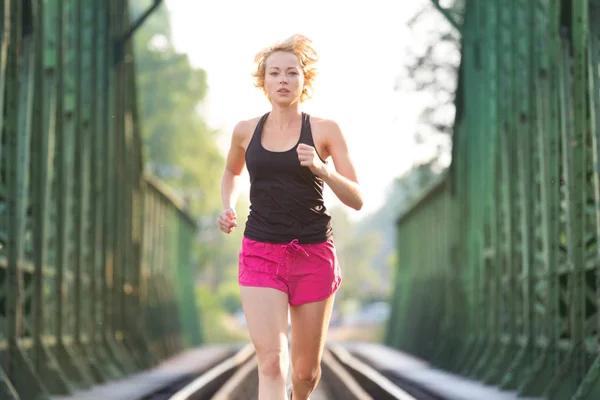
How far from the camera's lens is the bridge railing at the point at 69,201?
38.3 ft

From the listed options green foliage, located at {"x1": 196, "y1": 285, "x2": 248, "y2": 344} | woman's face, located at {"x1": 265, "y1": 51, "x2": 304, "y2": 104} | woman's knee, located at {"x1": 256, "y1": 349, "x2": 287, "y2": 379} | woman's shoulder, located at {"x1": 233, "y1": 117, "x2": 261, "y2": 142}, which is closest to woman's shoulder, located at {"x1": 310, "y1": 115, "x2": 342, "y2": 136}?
woman's face, located at {"x1": 265, "y1": 51, "x2": 304, "y2": 104}

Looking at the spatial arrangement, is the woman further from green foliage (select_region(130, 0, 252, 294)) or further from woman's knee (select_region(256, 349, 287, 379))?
green foliage (select_region(130, 0, 252, 294))

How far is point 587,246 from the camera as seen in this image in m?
11.9

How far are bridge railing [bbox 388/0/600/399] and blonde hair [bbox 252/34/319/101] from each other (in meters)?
4.47

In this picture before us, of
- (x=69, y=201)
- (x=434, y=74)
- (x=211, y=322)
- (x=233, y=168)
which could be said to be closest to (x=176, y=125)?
(x=211, y=322)

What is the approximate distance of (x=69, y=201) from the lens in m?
16.0

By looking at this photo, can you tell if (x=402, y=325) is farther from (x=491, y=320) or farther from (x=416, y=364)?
(x=491, y=320)

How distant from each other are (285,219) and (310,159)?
498 mm

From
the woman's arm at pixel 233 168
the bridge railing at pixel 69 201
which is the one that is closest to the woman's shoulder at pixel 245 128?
the woman's arm at pixel 233 168

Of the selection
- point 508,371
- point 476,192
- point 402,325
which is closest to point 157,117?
point 402,325

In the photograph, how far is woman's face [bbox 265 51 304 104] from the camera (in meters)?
5.92

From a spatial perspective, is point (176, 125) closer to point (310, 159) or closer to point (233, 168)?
point (233, 168)

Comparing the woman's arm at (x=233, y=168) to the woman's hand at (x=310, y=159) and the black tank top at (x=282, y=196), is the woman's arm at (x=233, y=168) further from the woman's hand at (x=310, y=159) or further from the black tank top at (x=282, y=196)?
the woman's hand at (x=310, y=159)

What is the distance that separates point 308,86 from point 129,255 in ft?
47.3
